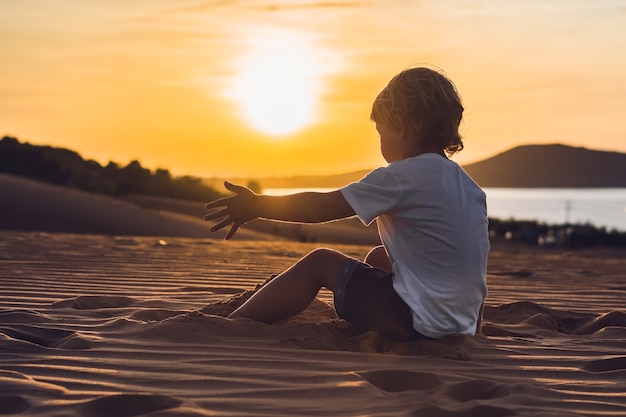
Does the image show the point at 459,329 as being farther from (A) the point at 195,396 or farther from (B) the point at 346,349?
(A) the point at 195,396

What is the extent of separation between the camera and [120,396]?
251 centimetres

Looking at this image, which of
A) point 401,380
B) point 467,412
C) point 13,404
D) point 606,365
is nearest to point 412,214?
point 401,380

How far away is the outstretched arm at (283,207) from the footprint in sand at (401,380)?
2.25 ft

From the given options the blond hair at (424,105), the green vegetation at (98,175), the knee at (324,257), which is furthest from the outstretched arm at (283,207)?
the green vegetation at (98,175)

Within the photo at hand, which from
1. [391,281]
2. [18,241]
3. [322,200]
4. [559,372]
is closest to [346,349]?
[391,281]

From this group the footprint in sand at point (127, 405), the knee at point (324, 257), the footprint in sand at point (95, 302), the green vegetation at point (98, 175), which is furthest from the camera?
the green vegetation at point (98, 175)

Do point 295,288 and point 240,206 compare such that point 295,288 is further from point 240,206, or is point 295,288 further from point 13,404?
point 13,404

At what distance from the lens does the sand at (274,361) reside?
2523 millimetres

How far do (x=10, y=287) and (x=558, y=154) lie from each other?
350 feet

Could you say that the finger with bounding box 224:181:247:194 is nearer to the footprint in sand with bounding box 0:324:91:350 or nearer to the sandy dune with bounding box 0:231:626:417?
the sandy dune with bounding box 0:231:626:417

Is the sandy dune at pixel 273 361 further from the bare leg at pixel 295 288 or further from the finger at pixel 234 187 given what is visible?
the finger at pixel 234 187

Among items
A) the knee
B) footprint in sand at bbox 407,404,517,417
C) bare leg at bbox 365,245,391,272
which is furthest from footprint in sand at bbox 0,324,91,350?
footprint in sand at bbox 407,404,517,417

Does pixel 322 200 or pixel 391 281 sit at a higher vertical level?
pixel 322 200

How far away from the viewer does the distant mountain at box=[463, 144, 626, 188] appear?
9988cm
